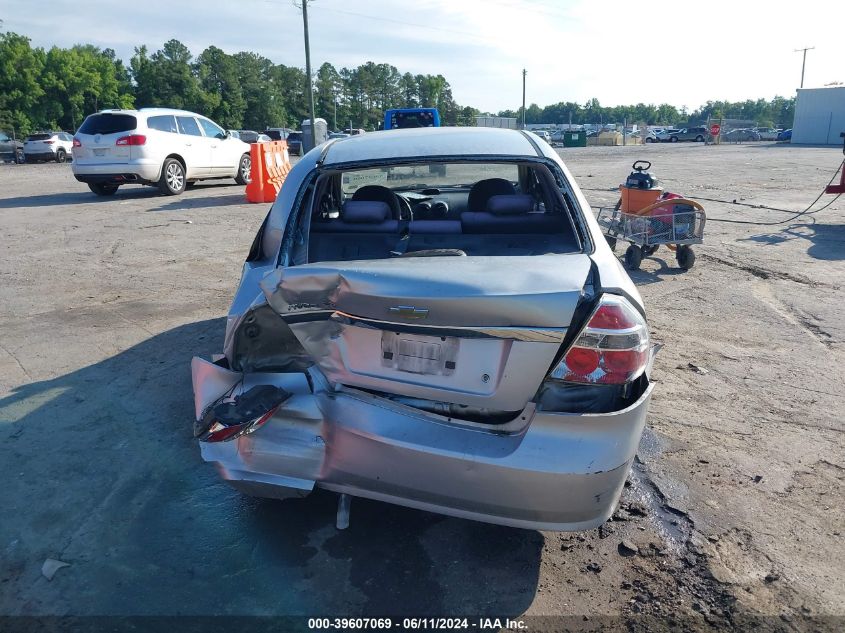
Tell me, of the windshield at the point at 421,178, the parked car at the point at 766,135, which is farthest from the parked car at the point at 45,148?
the parked car at the point at 766,135

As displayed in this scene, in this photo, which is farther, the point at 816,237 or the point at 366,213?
the point at 816,237

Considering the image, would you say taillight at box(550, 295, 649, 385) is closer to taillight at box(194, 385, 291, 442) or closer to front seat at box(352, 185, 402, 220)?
taillight at box(194, 385, 291, 442)

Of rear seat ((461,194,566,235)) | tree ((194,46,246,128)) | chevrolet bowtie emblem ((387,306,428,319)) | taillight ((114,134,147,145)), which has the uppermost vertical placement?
tree ((194,46,246,128))

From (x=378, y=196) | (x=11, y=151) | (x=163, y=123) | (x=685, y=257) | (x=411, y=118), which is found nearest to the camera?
(x=378, y=196)

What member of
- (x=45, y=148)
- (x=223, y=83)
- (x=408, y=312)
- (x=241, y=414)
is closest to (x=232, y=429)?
(x=241, y=414)

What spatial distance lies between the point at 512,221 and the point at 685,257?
4.81 meters

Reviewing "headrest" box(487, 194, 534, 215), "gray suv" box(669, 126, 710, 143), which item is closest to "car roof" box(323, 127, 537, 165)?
"headrest" box(487, 194, 534, 215)

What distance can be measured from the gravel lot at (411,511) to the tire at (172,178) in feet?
28.8

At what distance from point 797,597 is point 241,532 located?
7.53ft

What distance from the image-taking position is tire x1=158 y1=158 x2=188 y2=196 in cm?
1424

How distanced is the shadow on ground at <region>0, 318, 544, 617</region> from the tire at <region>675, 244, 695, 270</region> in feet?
18.3

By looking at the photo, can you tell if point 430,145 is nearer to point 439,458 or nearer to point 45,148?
point 439,458

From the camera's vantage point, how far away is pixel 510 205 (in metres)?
3.44

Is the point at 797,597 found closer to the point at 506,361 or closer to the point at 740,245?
the point at 506,361
